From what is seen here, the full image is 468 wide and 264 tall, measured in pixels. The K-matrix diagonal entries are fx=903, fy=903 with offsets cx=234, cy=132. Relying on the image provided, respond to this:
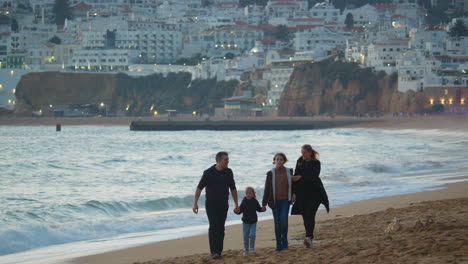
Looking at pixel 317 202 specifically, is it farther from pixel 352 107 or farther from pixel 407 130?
pixel 352 107

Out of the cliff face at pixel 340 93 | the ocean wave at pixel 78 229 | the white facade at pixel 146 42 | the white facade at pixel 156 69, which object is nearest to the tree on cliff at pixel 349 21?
the white facade at pixel 146 42

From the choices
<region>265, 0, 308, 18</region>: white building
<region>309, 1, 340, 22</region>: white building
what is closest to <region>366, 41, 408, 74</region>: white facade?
<region>309, 1, 340, 22</region>: white building

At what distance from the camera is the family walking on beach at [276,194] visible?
35.6ft

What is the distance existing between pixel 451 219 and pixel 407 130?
6126 cm

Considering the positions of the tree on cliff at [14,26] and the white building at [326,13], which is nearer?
the white building at [326,13]

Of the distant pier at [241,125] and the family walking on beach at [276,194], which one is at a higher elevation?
the family walking on beach at [276,194]

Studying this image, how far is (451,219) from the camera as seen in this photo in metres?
12.4

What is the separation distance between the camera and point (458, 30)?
10856 cm

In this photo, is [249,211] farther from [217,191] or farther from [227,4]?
[227,4]

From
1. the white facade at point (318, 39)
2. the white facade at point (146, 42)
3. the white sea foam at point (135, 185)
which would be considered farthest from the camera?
the white facade at point (146, 42)

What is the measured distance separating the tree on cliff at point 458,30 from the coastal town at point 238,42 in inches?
7.3

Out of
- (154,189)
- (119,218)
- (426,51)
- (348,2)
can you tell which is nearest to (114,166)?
(154,189)

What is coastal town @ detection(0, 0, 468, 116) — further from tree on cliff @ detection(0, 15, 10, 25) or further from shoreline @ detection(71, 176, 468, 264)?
shoreline @ detection(71, 176, 468, 264)

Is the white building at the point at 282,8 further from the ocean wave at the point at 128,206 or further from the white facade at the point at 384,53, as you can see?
the ocean wave at the point at 128,206
